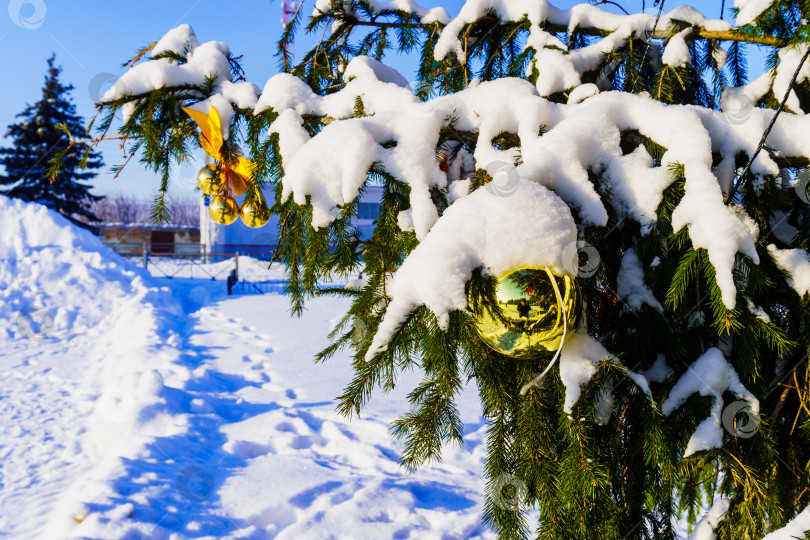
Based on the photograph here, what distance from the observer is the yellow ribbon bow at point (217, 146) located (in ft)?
5.87

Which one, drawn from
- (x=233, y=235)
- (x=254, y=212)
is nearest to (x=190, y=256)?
(x=233, y=235)

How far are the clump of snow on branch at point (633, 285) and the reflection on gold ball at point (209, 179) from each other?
1.66 meters

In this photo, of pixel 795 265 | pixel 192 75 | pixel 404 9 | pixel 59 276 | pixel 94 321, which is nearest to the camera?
pixel 795 265

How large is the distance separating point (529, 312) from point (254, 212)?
1459mm

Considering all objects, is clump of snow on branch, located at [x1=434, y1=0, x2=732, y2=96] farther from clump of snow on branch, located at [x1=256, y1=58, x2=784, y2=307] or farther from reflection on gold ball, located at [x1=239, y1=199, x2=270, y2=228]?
reflection on gold ball, located at [x1=239, y1=199, x2=270, y2=228]

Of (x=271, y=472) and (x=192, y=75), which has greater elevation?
(x=192, y=75)

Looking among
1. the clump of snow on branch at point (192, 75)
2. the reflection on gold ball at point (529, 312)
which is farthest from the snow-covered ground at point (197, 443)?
the clump of snow on branch at point (192, 75)

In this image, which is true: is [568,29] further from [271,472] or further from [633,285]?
[271,472]

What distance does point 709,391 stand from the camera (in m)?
1.28

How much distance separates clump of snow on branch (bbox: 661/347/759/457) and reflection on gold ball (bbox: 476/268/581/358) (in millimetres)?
486

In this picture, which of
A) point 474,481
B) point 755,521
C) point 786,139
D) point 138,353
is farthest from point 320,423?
point 786,139

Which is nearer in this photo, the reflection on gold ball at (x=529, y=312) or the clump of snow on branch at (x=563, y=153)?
the reflection on gold ball at (x=529, y=312)

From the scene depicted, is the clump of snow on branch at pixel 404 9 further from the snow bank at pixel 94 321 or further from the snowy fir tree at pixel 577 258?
the snow bank at pixel 94 321

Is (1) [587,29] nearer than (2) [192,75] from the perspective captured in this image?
No
